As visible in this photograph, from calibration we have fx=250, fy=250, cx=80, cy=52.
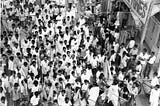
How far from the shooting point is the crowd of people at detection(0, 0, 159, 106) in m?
7.11

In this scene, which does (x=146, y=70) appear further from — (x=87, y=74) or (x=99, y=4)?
(x=99, y=4)

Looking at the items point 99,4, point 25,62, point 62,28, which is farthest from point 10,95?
point 99,4

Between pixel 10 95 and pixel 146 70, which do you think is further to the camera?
pixel 146 70

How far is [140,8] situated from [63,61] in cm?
320

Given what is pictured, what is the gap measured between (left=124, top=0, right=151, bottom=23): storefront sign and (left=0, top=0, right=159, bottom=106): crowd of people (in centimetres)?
112

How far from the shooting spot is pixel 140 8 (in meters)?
8.54

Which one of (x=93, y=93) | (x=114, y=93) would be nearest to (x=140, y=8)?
(x=114, y=93)

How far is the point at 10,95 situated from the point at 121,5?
7.44 m

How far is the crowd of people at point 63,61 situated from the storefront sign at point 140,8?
1118 millimetres

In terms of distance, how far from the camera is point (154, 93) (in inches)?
277

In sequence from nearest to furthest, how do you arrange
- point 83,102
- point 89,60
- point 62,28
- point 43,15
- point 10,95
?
point 83,102, point 10,95, point 89,60, point 62,28, point 43,15

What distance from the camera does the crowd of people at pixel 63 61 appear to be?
23.3 feet

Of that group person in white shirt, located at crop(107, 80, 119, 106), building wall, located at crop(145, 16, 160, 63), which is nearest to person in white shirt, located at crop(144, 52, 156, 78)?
building wall, located at crop(145, 16, 160, 63)

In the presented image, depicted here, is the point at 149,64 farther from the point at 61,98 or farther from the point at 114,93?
the point at 61,98
